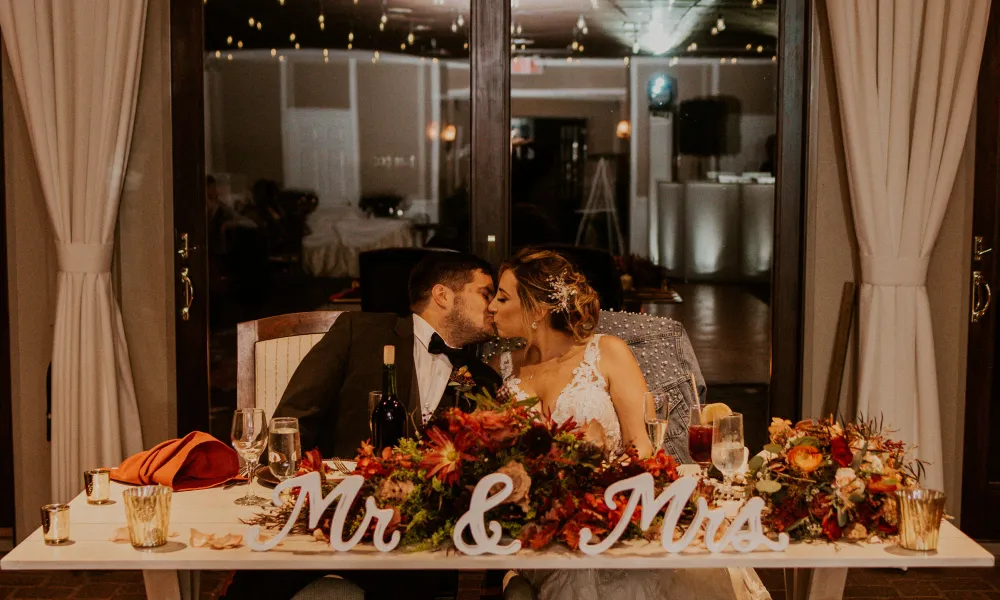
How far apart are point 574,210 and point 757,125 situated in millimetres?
817

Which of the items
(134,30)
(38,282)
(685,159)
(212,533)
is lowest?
(212,533)

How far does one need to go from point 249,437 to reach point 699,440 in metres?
1.05

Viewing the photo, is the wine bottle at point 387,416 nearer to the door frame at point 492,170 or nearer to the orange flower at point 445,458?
the orange flower at point 445,458

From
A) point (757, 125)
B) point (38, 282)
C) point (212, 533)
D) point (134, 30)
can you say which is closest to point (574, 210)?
point (757, 125)

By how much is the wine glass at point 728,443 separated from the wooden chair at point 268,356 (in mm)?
1458

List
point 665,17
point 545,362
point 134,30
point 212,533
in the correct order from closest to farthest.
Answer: point 212,533 → point 545,362 → point 134,30 → point 665,17

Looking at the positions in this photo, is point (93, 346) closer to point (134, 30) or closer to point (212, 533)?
point (134, 30)

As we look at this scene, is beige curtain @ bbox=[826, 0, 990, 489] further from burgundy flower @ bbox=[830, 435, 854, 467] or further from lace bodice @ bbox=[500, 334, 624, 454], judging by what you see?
burgundy flower @ bbox=[830, 435, 854, 467]

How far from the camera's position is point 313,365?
3270 mm

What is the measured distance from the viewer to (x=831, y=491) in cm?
214

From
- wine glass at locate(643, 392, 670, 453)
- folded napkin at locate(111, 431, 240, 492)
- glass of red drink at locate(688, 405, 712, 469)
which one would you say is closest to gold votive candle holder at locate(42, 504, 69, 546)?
folded napkin at locate(111, 431, 240, 492)

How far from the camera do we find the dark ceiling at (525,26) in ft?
14.0

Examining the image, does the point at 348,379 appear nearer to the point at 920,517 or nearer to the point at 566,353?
the point at 566,353

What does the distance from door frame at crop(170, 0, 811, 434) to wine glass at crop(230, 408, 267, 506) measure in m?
2.01
